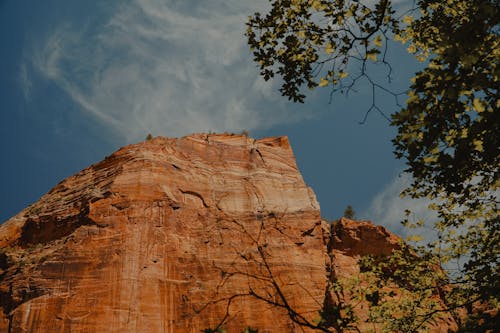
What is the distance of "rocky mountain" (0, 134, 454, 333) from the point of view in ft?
80.7

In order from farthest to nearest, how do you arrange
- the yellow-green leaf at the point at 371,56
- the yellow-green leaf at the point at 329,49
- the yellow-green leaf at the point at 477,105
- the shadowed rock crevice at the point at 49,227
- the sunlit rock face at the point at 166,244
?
1. the shadowed rock crevice at the point at 49,227
2. the sunlit rock face at the point at 166,244
3. the yellow-green leaf at the point at 329,49
4. the yellow-green leaf at the point at 371,56
5. the yellow-green leaf at the point at 477,105

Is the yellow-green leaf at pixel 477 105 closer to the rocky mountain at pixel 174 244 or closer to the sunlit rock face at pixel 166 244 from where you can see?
the rocky mountain at pixel 174 244

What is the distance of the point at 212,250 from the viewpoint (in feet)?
93.2

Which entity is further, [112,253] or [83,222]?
[83,222]

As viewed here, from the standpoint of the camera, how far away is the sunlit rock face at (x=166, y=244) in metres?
24.5

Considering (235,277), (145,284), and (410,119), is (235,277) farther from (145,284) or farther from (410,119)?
(410,119)

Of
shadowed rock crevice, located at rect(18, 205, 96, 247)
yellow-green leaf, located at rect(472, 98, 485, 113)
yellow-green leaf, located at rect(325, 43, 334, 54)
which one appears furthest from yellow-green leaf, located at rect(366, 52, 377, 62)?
shadowed rock crevice, located at rect(18, 205, 96, 247)

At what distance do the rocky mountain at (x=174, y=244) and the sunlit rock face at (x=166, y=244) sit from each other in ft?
0.26

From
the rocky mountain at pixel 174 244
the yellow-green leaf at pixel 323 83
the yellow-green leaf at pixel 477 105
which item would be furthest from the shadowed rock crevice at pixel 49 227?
the yellow-green leaf at pixel 477 105

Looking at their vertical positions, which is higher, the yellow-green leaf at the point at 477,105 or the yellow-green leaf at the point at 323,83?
the yellow-green leaf at the point at 323,83

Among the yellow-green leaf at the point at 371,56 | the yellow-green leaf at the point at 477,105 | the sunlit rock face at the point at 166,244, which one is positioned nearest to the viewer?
the yellow-green leaf at the point at 477,105

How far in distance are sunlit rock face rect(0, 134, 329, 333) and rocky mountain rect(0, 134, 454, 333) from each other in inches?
3.2

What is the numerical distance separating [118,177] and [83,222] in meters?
4.14

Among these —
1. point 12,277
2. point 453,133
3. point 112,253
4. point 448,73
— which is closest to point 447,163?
point 453,133
